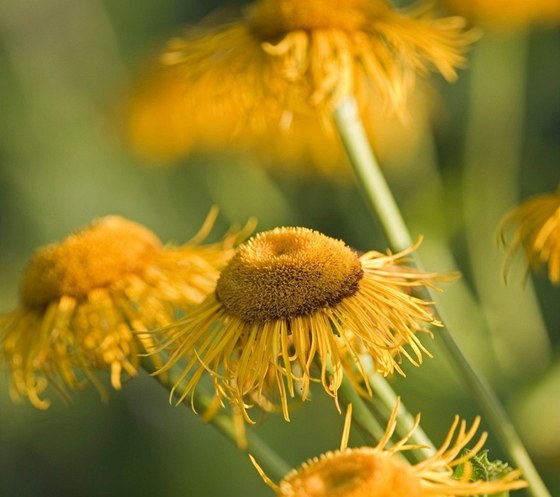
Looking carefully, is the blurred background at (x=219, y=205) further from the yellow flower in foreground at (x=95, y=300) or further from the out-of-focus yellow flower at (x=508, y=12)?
the yellow flower in foreground at (x=95, y=300)

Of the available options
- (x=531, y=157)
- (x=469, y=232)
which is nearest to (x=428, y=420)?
(x=469, y=232)

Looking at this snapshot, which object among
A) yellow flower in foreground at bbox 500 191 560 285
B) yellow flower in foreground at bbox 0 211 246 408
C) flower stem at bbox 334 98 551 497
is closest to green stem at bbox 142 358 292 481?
yellow flower in foreground at bbox 0 211 246 408

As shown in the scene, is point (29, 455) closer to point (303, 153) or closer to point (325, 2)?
point (303, 153)

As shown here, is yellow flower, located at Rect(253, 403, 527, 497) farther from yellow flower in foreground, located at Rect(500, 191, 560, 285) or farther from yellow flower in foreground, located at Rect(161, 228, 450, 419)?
yellow flower in foreground, located at Rect(500, 191, 560, 285)

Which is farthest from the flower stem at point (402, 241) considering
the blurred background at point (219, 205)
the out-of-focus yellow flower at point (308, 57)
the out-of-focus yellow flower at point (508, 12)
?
the out-of-focus yellow flower at point (508, 12)

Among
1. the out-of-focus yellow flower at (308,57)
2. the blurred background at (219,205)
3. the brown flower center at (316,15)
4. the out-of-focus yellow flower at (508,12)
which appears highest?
the brown flower center at (316,15)

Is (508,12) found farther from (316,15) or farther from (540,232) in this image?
(540,232)
